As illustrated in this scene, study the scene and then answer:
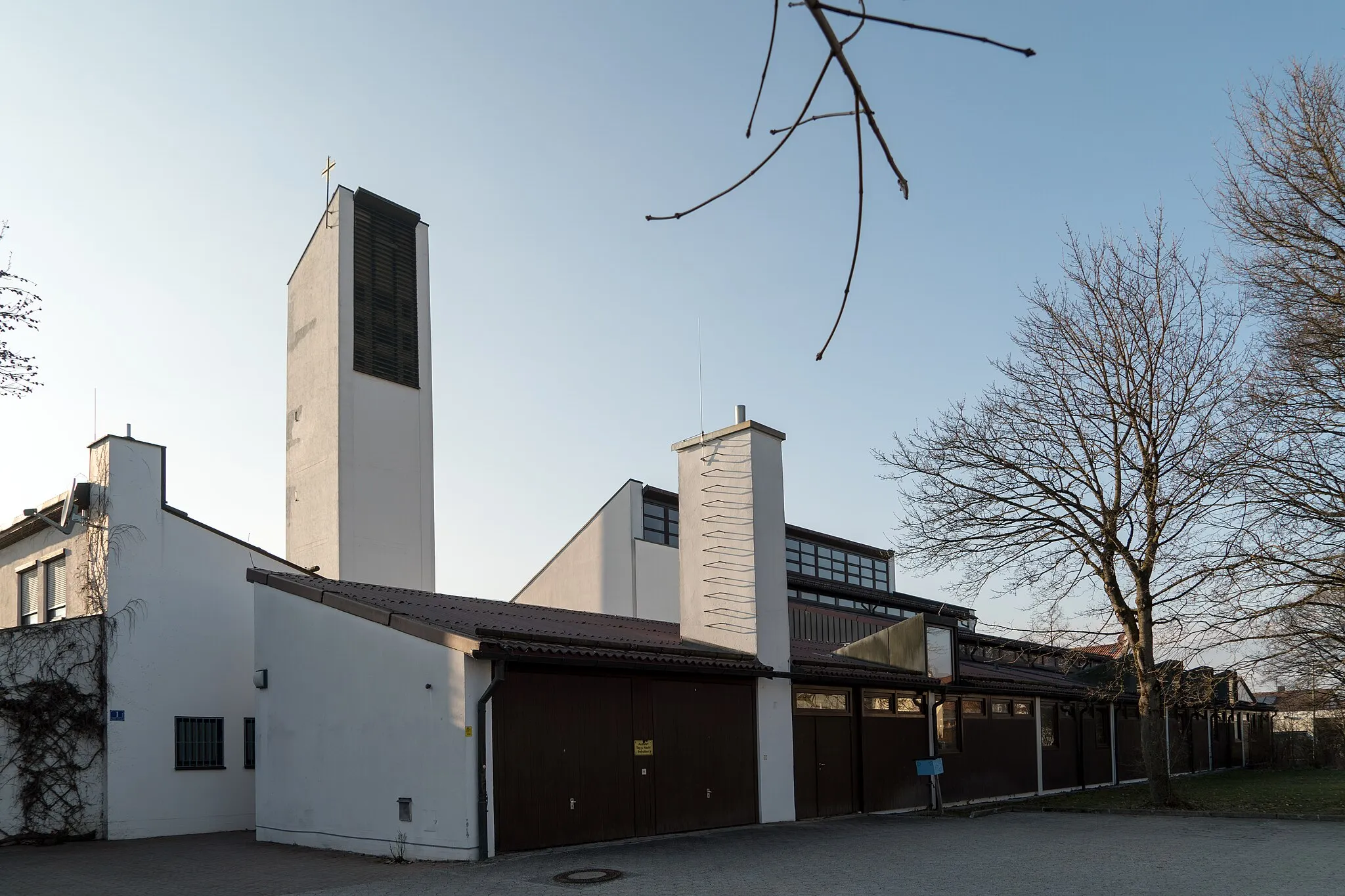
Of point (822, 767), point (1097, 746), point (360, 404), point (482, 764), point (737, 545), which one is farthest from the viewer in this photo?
point (1097, 746)

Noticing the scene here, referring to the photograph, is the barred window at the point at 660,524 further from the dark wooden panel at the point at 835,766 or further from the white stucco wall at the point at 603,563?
the dark wooden panel at the point at 835,766

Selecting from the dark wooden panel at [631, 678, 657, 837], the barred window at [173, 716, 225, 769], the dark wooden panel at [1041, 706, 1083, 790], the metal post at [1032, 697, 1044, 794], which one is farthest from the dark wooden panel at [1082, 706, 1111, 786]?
the barred window at [173, 716, 225, 769]

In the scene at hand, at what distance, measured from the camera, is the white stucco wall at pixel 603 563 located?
1187 inches

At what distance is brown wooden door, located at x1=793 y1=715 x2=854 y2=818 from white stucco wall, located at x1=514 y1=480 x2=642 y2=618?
10.8m

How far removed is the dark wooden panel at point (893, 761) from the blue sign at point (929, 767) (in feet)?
2.14

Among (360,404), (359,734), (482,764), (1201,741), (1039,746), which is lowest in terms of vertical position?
(1201,741)

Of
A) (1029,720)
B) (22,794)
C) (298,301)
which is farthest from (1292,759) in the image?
(22,794)

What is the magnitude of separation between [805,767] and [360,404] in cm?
1389

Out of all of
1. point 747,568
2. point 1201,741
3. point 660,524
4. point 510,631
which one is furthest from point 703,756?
point 1201,741

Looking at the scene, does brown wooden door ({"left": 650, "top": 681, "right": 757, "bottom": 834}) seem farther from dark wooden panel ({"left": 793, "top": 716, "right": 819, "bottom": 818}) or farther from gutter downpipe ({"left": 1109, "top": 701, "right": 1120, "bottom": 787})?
gutter downpipe ({"left": 1109, "top": 701, "right": 1120, "bottom": 787})

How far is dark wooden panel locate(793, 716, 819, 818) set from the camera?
729 inches

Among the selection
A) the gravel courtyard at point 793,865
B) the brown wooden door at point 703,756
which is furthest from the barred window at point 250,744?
the brown wooden door at point 703,756

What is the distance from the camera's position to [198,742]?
18062 mm

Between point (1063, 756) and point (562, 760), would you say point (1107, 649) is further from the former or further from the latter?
point (562, 760)
